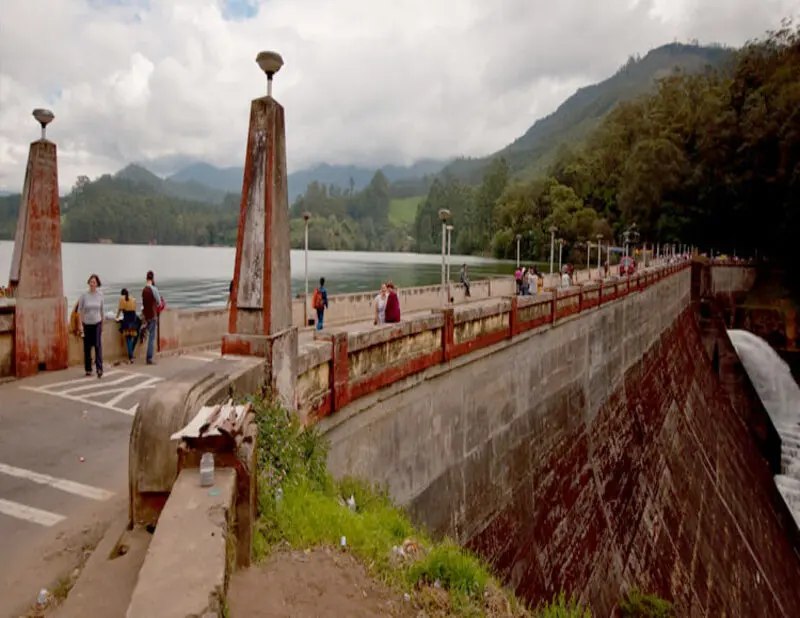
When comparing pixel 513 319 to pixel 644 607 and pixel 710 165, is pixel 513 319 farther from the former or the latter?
pixel 710 165

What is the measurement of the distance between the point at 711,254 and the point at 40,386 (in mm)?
77010

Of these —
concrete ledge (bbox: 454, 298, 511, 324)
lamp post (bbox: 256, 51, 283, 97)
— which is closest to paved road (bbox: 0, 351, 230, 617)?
lamp post (bbox: 256, 51, 283, 97)

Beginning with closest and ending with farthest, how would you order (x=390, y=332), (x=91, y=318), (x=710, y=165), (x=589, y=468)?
(x=390, y=332)
(x=91, y=318)
(x=589, y=468)
(x=710, y=165)

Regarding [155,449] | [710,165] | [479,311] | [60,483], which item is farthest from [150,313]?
[710,165]

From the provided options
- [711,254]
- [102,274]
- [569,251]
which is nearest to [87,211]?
[102,274]

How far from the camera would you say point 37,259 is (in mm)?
9070

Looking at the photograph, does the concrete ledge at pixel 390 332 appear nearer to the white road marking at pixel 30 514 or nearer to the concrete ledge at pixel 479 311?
the concrete ledge at pixel 479 311

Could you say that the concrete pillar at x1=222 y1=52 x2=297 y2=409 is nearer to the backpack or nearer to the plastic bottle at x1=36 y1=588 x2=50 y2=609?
the plastic bottle at x1=36 y1=588 x2=50 y2=609

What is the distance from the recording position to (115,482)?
18.1 feet

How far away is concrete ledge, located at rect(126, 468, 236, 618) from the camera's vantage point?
2525 millimetres

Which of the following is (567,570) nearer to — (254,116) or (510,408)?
(510,408)

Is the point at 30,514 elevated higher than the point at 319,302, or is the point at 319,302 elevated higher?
the point at 319,302

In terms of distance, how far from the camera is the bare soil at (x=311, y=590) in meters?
3.32

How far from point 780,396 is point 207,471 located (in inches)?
1647
